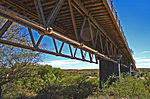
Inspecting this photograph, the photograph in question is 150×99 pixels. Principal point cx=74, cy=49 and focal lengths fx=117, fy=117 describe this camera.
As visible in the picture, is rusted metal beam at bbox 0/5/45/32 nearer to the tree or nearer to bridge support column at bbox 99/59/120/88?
the tree

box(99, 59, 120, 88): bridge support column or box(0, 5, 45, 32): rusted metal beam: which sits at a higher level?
box(0, 5, 45, 32): rusted metal beam

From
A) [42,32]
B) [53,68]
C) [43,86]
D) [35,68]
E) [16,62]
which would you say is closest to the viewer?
[42,32]

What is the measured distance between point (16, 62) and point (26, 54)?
1.14 m

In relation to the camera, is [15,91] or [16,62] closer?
[16,62]

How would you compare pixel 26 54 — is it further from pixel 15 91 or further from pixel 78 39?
pixel 78 39

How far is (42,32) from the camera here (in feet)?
11.6

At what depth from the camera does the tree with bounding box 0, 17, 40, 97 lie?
34.1 feet

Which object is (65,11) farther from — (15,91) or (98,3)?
(15,91)

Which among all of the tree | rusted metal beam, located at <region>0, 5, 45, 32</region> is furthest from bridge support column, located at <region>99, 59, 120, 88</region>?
rusted metal beam, located at <region>0, 5, 45, 32</region>

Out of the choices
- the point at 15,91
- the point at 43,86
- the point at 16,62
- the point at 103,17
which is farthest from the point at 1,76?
the point at 103,17

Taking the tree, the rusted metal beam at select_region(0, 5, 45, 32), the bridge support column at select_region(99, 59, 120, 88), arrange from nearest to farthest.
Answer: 1. the rusted metal beam at select_region(0, 5, 45, 32)
2. the tree
3. the bridge support column at select_region(99, 59, 120, 88)

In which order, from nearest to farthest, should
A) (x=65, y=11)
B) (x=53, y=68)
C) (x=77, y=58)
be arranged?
(x=65, y=11) → (x=77, y=58) → (x=53, y=68)

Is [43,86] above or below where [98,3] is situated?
below

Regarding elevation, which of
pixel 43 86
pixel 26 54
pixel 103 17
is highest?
pixel 103 17
